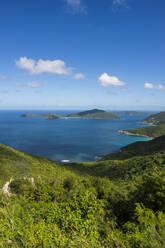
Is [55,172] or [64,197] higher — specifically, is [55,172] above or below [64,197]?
below

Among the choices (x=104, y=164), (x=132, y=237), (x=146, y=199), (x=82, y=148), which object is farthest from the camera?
(x=82, y=148)

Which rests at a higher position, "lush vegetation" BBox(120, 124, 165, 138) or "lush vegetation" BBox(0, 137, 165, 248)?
"lush vegetation" BBox(0, 137, 165, 248)

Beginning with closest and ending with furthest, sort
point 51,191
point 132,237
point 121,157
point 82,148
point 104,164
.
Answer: point 132,237, point 51,191, point 104,164, point 121,157, point 82,148

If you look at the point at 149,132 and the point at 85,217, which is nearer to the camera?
the point at 85,217

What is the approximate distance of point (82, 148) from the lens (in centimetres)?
12594

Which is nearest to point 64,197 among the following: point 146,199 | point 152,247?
point 146,199

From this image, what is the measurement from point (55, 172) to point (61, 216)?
52300 mm

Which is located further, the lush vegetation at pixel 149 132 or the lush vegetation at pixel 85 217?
the lush vegetation at pixel 149 132

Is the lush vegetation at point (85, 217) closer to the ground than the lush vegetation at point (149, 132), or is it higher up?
higher up

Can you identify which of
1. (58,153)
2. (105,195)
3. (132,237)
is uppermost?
(132,237)

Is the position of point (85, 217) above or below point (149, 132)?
above

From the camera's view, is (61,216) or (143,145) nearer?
(61,216)

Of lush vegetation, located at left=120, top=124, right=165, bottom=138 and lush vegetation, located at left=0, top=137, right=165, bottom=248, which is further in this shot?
lush vegetation, located at left=120, top=124, right=165, bottom=138

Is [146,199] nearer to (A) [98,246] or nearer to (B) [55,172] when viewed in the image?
(A) [98,246]
